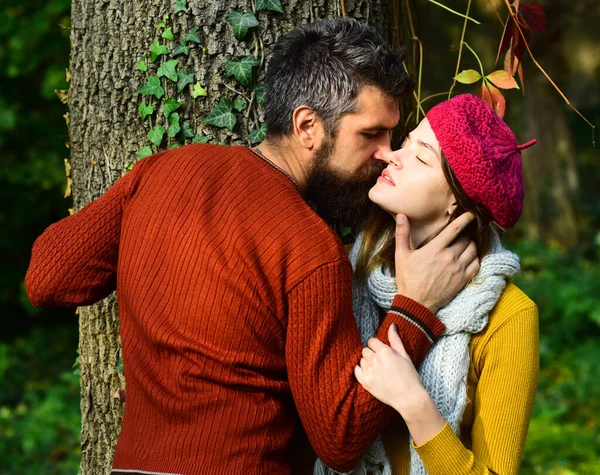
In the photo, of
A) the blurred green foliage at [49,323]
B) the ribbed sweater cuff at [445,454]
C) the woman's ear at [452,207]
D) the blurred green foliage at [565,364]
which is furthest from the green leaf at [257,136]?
the blurred green foliage at [565,364]

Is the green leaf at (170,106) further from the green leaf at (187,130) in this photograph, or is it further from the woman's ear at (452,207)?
the woman's ear at (452,207)

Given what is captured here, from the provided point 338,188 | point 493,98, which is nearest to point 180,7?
point 338,188

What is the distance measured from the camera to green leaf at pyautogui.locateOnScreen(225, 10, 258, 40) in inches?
103

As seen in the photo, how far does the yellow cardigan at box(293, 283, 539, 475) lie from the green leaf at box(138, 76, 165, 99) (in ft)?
4.42

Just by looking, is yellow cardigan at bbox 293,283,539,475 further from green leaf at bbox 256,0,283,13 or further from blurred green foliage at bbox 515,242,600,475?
blurred green foliage at bbox 515,242,600,475

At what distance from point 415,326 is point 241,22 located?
3.92ft

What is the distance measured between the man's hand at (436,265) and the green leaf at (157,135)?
91cm

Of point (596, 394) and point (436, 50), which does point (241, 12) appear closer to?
point (596, 394)

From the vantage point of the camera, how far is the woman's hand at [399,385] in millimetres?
2021

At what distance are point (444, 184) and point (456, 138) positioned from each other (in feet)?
0.51

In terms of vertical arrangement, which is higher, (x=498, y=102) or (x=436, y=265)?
(x=498, y=102)

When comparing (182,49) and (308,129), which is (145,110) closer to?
(182,49)

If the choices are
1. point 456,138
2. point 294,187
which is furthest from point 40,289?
point 456,138

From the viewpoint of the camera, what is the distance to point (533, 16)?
2855mm
